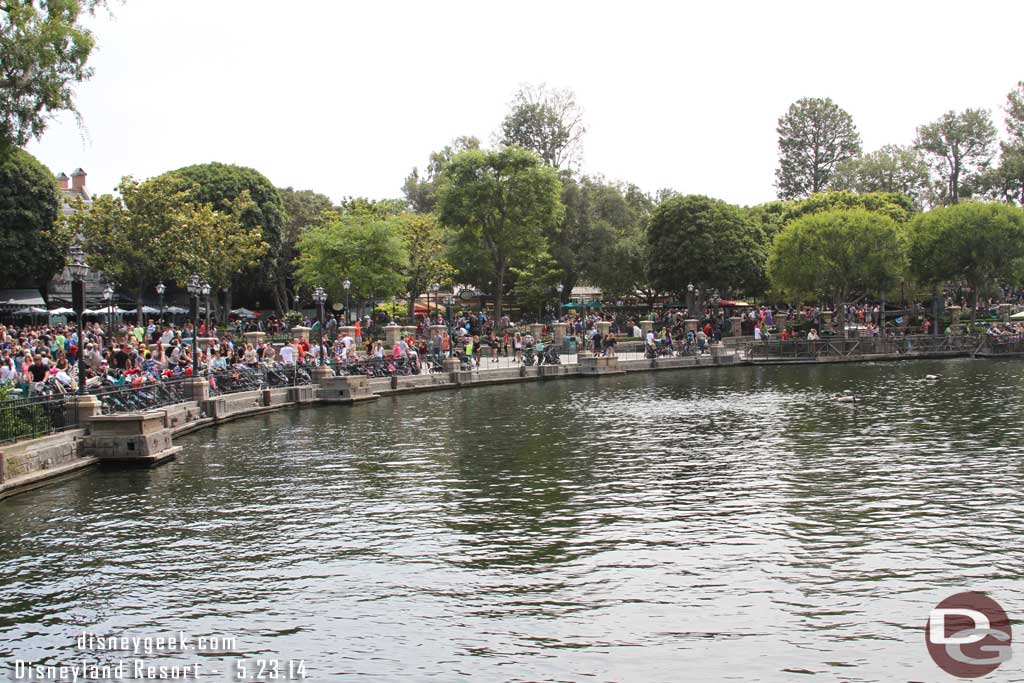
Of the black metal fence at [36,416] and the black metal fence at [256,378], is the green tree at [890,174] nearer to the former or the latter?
the black metal fence at [256,378]

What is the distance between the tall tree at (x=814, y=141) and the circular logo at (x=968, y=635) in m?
77.6

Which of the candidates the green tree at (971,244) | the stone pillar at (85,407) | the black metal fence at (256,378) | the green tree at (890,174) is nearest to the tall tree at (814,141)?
the green tree at (890,174)

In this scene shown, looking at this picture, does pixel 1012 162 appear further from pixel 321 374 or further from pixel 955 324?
pixel 321 374

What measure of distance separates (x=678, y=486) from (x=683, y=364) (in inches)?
1146

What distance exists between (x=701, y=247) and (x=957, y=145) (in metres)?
32.0

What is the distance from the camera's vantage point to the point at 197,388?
2522cm

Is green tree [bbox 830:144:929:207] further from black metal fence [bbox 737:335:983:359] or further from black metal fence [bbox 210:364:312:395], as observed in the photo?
black metal fence [bbox 210:364:312:395]

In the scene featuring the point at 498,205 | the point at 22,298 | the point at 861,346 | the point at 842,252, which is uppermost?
the point at 498,205

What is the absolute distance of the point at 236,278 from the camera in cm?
6475

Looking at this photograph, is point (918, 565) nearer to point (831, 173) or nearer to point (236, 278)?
point (236, 278)

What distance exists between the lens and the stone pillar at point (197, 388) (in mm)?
25031

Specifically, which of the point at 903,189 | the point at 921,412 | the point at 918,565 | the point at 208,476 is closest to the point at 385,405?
the point at 208,476

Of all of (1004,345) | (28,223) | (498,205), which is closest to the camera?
(1004,345)

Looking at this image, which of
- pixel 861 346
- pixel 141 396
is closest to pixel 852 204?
pixel 861 346
